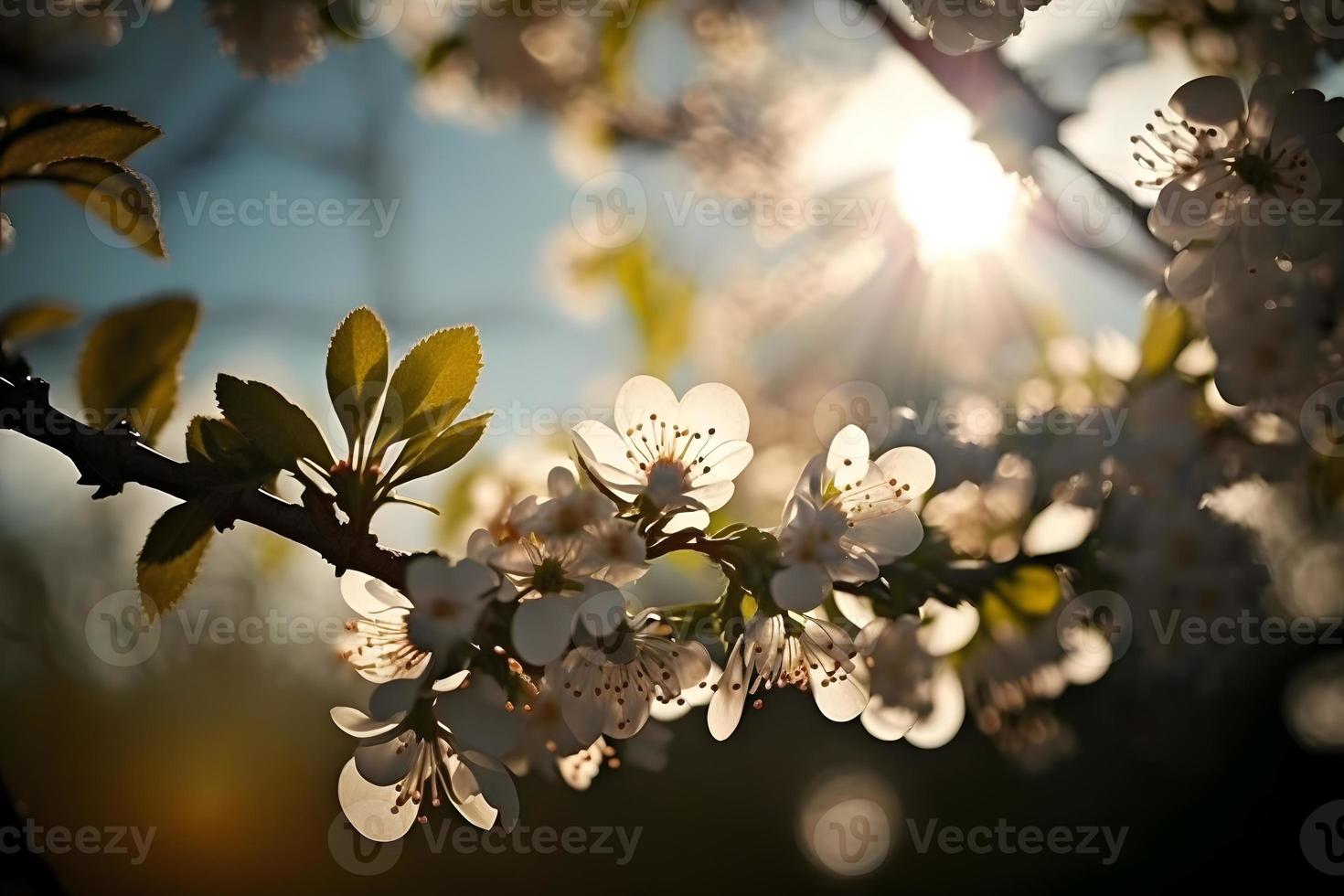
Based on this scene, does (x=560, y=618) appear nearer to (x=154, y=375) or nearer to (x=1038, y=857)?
(x=154, y=375)

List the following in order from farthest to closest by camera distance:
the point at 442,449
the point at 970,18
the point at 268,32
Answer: the point at 268,32 < the point at 970,18 < the point at 442,449

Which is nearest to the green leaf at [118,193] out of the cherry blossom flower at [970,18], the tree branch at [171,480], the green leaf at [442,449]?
the tree branch at [171,480]

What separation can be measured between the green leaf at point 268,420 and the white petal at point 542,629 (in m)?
0.19

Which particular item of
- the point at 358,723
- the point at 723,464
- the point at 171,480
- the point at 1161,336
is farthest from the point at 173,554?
the point at 1161,336

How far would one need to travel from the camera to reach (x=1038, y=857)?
10.2 ft

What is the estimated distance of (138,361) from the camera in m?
0.76

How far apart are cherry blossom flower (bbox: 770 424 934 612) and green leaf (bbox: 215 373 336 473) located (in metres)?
0.33

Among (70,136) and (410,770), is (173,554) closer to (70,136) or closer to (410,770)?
(410,770)

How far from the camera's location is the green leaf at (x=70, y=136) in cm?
67

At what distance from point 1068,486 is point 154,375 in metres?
1.00

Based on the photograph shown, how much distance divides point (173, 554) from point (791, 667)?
0.45m

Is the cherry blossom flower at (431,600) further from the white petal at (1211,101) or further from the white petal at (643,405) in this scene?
the white petal at (1211,101)

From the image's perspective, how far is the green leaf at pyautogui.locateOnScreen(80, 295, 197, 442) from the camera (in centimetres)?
75

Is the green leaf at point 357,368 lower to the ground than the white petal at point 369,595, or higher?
higher
